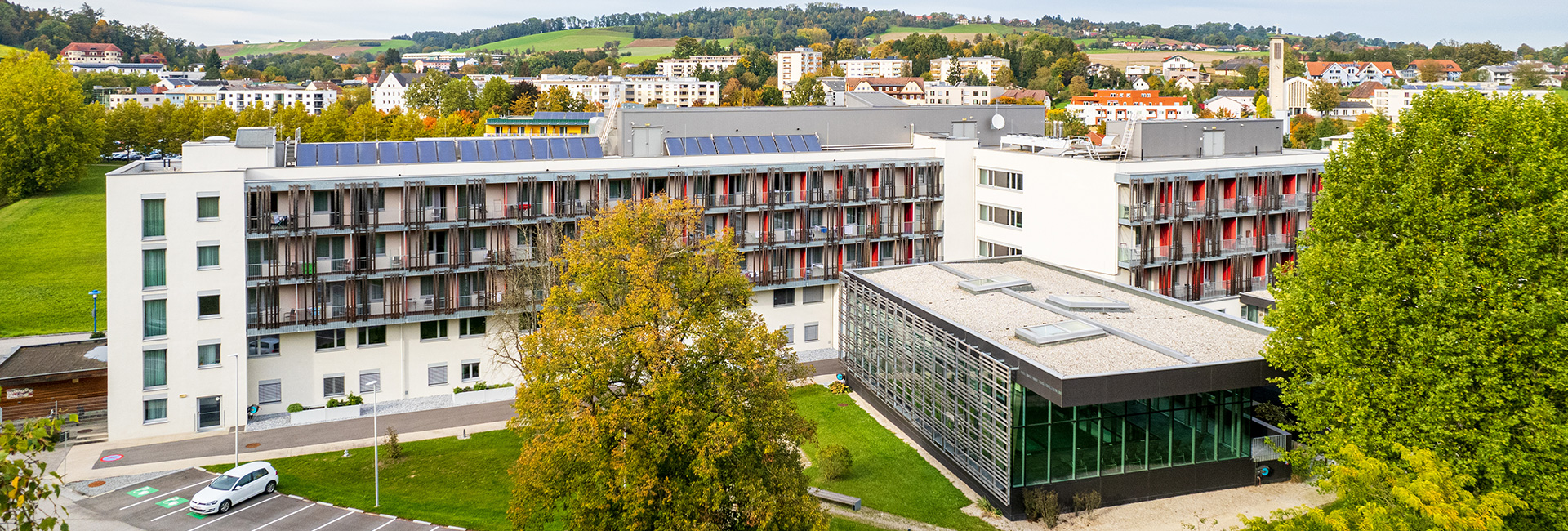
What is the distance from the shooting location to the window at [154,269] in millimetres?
44031

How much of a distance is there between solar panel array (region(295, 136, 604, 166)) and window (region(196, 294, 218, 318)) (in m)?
8.09

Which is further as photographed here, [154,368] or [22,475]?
[154,368]

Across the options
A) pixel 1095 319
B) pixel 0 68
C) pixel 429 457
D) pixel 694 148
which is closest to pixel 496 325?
pixel 429 457

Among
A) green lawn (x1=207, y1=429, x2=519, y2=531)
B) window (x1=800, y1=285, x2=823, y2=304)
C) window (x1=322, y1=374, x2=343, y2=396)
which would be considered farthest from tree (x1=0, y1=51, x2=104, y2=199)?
window (x1=800, y1=285, x2=823, y2=304)

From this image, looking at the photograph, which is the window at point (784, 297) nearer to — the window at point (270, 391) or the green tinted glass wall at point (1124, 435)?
the window at point (270, 391)

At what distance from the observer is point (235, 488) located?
3625cm

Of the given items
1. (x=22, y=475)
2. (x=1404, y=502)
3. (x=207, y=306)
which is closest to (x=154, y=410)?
(x=207, y=306)

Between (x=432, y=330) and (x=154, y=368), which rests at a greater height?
(x=432, y=330)

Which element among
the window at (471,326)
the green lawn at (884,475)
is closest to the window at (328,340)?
the window at (471,326)

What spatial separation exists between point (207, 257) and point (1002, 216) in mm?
40420

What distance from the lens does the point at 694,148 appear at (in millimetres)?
57812

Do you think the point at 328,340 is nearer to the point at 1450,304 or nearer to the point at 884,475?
the point at 884,475

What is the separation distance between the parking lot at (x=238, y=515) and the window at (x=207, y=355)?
804 centimetres

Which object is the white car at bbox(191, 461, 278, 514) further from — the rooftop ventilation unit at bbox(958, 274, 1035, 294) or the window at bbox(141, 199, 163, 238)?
the rooftop ventilation unit at bbox(958, 274, 1035, 294)
